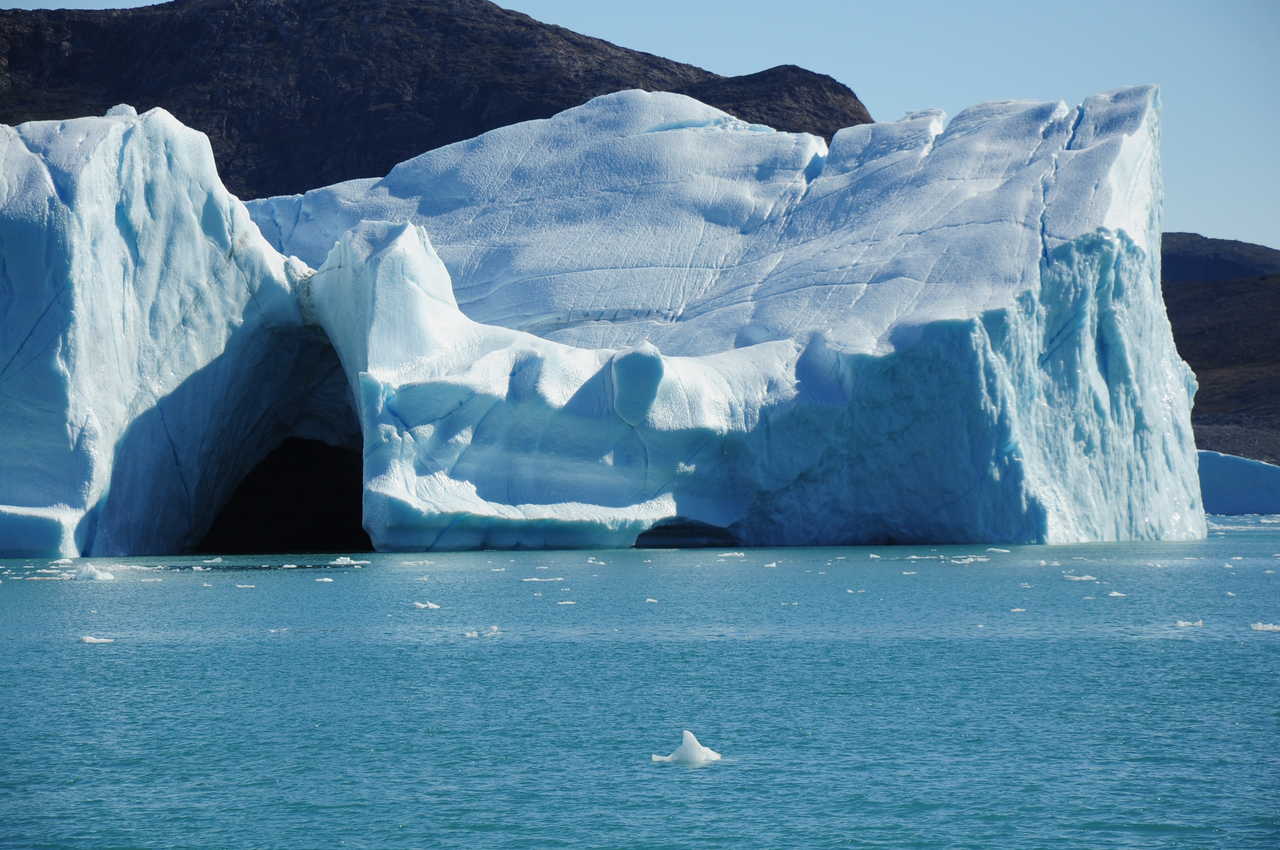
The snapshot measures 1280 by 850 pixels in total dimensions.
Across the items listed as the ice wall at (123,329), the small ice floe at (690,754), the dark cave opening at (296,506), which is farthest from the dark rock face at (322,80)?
the small ice floe at (690,754)

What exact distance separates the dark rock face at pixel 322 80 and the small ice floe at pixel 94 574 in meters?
38.5

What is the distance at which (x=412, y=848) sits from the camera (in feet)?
16.9

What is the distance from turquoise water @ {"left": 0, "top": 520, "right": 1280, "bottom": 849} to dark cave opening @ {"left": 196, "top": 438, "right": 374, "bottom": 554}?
7413 mm

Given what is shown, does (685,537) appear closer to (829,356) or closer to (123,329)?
(829,356)

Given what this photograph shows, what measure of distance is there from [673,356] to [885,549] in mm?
3153

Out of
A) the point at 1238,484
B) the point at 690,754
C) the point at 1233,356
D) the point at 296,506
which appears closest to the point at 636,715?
the point at 690,754

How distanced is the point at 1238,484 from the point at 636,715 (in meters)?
26.8

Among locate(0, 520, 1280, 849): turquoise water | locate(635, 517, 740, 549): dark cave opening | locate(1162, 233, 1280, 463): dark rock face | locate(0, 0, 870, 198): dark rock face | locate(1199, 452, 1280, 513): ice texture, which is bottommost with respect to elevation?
locate(0, 520, 1280, 849): turquoise water

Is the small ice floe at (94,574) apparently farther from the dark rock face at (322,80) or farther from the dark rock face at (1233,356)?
the dark rock face at (322,80)

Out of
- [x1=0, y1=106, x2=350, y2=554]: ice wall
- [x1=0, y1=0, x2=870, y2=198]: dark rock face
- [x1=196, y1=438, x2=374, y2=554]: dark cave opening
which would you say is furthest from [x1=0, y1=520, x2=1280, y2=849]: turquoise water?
[x1=0, y1=0, x2=870, y2=198]: dark rock face

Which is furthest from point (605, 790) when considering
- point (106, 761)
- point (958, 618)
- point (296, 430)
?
point (296, 430)

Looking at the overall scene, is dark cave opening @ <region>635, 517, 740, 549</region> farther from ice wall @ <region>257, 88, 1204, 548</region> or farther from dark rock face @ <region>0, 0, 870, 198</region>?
dark rock face @ <region>0, 0, 870, 198</region>

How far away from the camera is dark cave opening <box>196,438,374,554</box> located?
2008 centimetres

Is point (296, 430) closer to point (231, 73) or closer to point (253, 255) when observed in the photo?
point (253, 255)
